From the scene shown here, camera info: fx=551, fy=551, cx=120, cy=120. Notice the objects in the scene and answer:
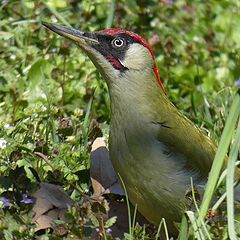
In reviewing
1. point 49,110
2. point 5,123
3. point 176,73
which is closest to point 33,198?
point 49,110

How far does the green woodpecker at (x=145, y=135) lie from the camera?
2.71 metres

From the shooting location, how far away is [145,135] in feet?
9.14

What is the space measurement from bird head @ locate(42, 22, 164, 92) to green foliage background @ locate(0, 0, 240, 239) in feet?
2.04

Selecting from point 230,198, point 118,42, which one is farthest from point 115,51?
point 230,198

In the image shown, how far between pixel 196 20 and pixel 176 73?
170 cm

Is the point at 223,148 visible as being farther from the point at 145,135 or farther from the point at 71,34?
the point at 71,34

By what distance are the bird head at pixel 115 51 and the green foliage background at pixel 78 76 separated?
2.04 feet

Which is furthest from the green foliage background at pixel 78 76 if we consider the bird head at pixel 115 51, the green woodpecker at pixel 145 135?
the bird head at pixel 115 51

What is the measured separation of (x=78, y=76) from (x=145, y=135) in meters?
1.97

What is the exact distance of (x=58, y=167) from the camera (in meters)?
3.17

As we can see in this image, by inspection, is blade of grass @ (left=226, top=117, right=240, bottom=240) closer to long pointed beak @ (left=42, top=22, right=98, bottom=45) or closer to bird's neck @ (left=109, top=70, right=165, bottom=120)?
bird's neck @ (left=109, top=70, right=165, bottom=120)

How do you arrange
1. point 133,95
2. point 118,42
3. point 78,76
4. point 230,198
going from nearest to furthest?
point 230,198 < point 133,95 < point 118,42 < point 78,76

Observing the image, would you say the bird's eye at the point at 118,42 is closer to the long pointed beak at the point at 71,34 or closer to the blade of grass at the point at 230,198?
the long pointed beak at the point at 71,34

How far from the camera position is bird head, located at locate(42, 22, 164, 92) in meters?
2.97
